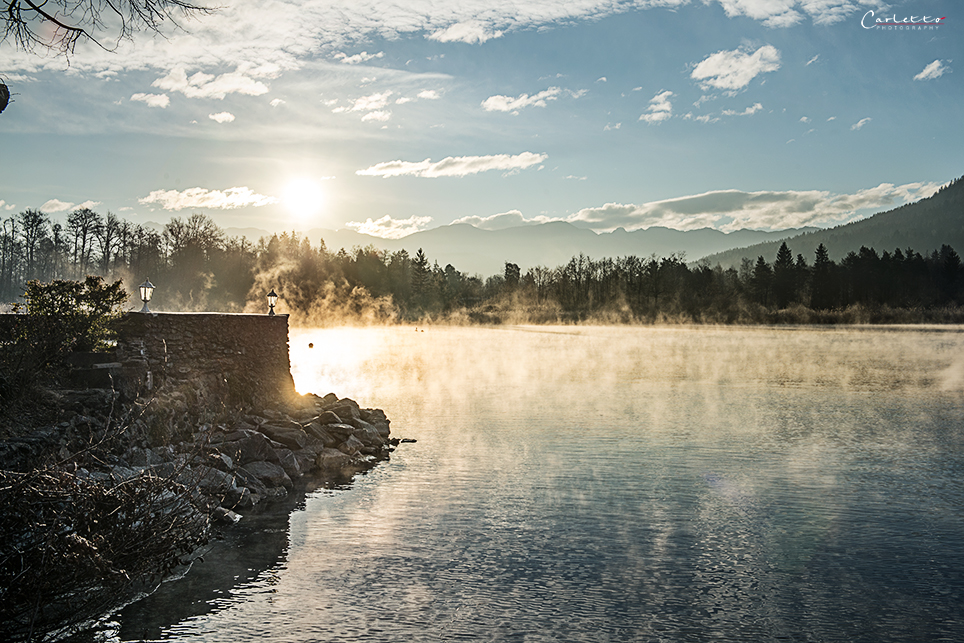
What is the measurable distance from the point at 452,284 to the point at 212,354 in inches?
5403

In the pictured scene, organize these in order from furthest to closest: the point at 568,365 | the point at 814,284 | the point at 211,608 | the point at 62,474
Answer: the point at 814,284 < the point at 568,365 < the point at 211,608 < the point at 62,474

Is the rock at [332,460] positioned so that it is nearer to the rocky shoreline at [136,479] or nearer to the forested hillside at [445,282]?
the rocky shoreline at [136,479]

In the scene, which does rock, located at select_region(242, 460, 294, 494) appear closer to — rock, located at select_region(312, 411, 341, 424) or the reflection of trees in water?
the reflection of trees in water

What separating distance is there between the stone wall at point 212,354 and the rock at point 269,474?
132 inches

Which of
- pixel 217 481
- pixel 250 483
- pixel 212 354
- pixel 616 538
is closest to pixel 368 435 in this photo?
pixel 212 354

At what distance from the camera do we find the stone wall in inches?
757

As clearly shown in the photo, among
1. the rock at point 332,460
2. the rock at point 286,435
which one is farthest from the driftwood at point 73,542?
the rock at point 286,435

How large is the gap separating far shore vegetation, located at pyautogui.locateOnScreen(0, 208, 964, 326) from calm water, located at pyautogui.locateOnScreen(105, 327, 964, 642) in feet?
288

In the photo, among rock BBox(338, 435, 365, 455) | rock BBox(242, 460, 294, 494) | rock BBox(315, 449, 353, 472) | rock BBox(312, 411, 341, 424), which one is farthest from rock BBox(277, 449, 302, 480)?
rock BBox(312, 411, 341, 424)

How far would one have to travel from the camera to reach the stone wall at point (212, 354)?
63.1 ft

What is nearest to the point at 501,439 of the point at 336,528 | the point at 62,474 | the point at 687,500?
the point at 687,500

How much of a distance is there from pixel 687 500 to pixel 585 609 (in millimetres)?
7090

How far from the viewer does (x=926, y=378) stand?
152ft

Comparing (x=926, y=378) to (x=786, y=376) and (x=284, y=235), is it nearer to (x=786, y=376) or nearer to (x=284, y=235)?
(x=786, y=376)
